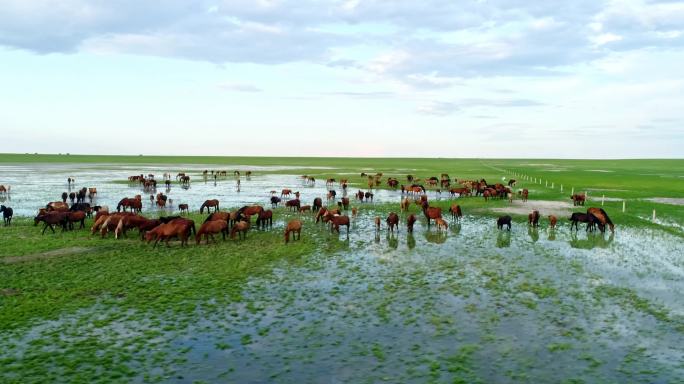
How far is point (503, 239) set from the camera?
24328 mm

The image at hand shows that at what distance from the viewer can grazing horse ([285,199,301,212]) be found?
35053 millimetres

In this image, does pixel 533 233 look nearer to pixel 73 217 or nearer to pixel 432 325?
pixel 432 325

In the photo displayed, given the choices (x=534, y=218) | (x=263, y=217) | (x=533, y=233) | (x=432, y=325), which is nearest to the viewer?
(x=432, y=325)

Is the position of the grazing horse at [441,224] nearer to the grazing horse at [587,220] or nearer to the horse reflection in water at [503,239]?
the horse reflection in water at [503,239]

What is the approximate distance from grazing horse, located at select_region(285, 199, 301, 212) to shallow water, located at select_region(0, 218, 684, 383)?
49.4ft

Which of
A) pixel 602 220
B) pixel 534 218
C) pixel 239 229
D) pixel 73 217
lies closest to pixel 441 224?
pixel 534 218

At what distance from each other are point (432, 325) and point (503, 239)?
13.3 metres

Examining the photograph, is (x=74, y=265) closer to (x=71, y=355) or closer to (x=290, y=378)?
(x=71, y=355)

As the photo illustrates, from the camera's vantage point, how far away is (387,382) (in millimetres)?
9484

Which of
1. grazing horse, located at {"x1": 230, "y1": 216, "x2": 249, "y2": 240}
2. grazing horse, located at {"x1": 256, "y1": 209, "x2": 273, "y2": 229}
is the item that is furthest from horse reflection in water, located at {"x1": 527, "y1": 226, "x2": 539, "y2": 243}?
grazing horse, located at {"x1": 230, "y1": 216, "x2": 249, "y2": 240}

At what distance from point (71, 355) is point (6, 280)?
7828mm

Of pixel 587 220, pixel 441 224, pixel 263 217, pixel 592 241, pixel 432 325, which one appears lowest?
pixel 432 325

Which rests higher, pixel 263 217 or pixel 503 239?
pixel 263 217

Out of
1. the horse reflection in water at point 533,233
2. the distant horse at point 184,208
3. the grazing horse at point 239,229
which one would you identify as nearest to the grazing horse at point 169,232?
the grazing horse at point 239,229
